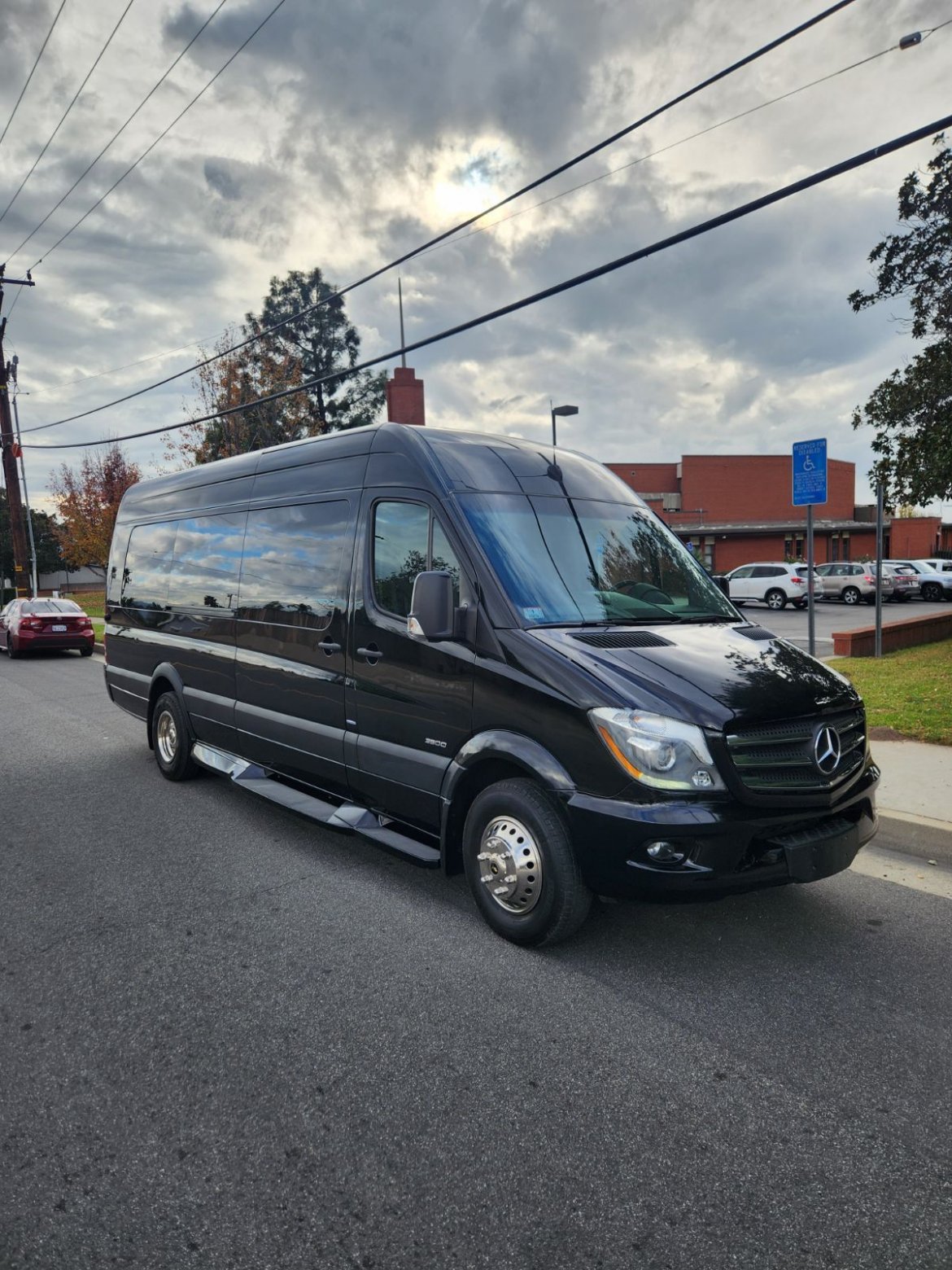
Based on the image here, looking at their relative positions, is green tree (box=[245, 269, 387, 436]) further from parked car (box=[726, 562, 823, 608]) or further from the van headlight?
the van headlight

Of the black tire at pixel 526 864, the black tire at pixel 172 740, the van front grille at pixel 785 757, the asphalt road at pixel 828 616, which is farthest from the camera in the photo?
the asphalt road at pixel 828 616

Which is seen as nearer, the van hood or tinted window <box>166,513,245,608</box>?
the van hood

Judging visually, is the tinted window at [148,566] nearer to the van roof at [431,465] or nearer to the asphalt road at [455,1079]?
the van roof at [431,465]

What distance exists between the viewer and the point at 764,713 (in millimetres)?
3469

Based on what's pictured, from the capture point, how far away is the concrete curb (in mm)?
4973

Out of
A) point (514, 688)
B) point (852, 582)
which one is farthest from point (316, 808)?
point (852, 582)

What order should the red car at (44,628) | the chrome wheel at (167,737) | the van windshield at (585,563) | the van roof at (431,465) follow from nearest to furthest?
the van windshield at (585,563)
the van roof at (431,465)
the chrome wheel at (167,737)
the red car at (44,628)

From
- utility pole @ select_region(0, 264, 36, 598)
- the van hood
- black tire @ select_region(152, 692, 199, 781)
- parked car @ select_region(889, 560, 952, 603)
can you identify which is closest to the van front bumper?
the van hood

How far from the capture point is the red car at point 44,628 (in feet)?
57.7

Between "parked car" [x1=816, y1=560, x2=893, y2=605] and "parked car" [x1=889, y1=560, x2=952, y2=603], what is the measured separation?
1.07 metres

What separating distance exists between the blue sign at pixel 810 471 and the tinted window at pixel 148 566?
6663 mm

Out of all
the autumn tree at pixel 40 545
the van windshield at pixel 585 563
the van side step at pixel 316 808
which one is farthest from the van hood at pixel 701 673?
the autumn tree at pixel 40 545

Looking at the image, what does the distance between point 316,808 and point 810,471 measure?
6943mm

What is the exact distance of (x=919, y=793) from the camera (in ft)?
19.1
